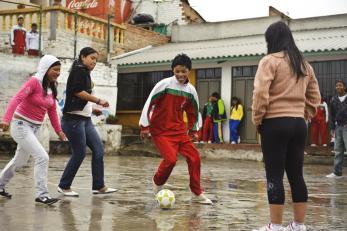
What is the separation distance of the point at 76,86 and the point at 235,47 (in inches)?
489

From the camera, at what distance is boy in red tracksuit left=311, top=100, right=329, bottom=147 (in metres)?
15.2

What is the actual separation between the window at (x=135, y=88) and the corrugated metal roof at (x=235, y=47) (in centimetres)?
70

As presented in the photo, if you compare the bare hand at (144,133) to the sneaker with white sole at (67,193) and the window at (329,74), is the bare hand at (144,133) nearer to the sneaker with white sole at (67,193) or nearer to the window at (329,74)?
the sneaker with white sole at (67,193)

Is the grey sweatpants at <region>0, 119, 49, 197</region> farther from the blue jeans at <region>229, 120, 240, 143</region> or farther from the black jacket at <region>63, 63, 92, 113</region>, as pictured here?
the blue jeans at <region>229, 120, 240, 143</region>

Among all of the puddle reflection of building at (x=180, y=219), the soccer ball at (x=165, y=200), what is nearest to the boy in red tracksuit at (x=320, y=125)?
the puddle reflection of building at (x=180, y=219)

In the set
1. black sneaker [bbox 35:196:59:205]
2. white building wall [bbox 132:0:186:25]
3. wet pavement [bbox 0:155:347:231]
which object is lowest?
wet pavement [bbox 0:155:347:231]

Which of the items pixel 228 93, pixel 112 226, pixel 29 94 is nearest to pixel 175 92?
pixel 29 94

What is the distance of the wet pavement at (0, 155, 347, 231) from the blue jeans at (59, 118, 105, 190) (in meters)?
0.26

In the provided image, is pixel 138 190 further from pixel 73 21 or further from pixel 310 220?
pixel 73 21

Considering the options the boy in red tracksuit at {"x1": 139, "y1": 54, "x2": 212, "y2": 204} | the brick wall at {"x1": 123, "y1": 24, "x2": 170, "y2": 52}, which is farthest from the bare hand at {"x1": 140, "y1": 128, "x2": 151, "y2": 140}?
the brick wall at {"x1": 123, "y1": 24, "x2": 170, "y2": 52}

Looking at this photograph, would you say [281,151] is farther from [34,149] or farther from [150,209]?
[34,149]

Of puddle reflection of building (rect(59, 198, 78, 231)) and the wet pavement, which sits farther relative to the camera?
the wet pavement

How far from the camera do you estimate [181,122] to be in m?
6.26

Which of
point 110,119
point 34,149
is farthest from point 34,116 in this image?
point 110,119
